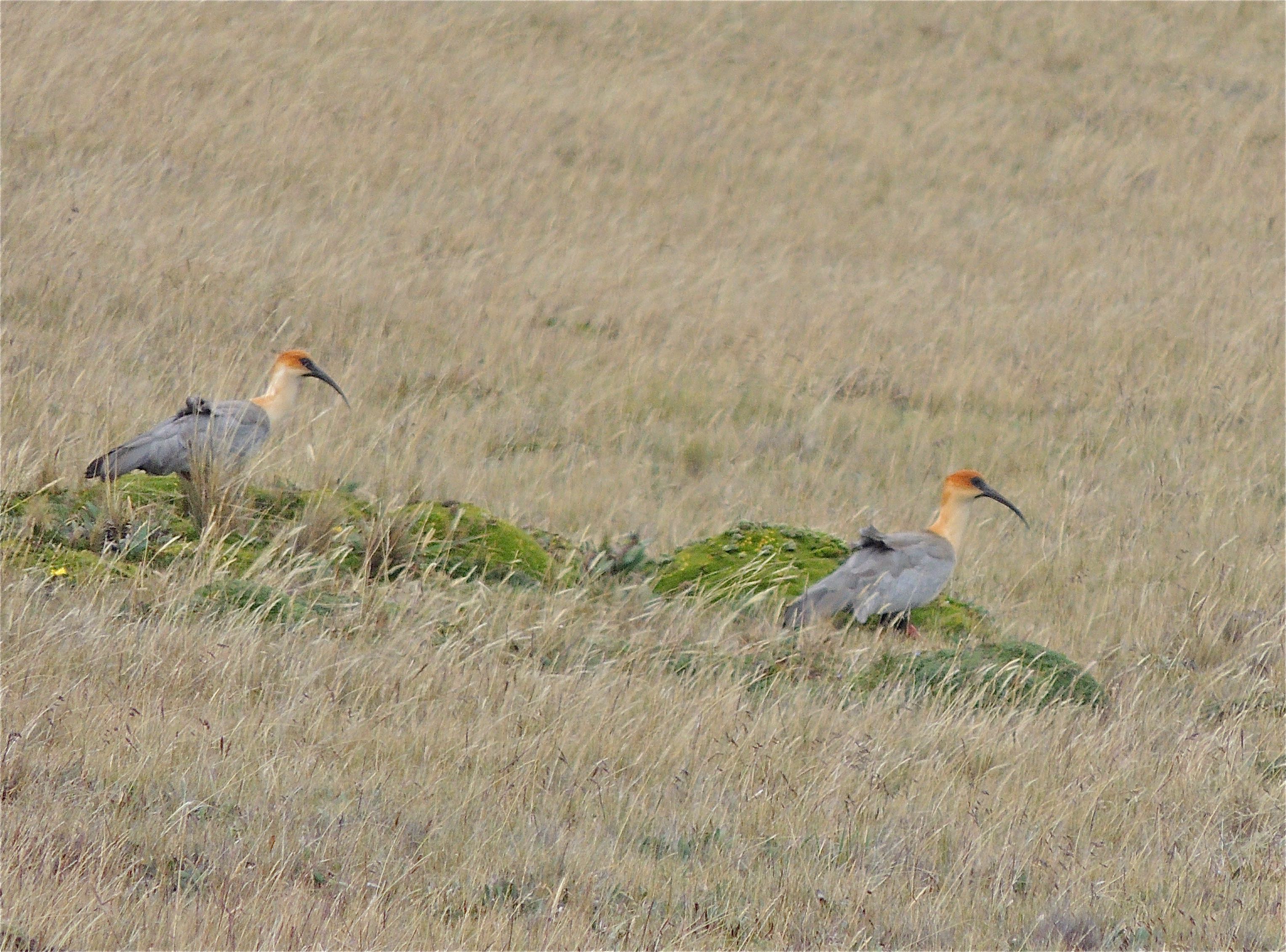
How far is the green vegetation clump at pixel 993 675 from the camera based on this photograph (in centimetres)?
629

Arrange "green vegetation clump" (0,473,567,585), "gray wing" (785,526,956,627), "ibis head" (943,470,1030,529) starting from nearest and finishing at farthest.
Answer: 1. "green vegetation clump" (0,473,567,585)
2. "gray wing" (785,526,956,627)
3. "ibis head" (943,470,1030,529)

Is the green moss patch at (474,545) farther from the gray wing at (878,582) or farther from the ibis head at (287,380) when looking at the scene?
the ibis head at (287,380)

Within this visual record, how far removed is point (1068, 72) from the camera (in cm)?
2216

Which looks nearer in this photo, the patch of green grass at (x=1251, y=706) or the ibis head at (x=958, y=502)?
the patch of green grass at (x=1251, y=706)

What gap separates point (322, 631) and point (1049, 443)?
7.22 m

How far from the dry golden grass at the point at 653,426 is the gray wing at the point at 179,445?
0.30 metres

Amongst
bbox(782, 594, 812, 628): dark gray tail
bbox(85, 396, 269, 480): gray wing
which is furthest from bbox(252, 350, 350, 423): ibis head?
bbox(782, 594, 812, 628): dark gray tail

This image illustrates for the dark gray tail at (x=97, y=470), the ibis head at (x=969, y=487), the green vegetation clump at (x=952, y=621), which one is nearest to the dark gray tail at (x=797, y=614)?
the green vegetation clump at (x=952, y=621)

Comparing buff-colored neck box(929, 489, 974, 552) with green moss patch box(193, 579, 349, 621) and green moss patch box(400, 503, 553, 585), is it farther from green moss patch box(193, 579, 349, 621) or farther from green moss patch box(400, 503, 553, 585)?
green moss patch box(193, 579, 349, 621)

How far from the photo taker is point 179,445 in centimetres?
738

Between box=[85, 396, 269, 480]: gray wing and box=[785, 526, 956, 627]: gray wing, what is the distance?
2839 mm

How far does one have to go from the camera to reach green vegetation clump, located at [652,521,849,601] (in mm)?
7191

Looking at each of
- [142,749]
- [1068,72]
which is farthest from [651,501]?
[1068,72]

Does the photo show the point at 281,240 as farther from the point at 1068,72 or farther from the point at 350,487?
the point at 1068,72
